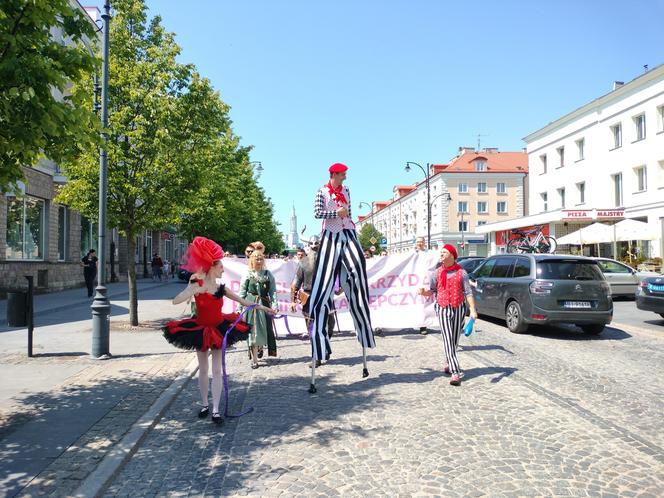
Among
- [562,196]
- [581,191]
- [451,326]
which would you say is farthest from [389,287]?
[562,196]

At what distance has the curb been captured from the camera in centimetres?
335

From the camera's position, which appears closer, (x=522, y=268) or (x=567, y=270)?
(x=567, y=270)

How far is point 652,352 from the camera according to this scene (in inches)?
332

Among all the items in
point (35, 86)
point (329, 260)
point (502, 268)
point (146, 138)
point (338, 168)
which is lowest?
point (502, 268)

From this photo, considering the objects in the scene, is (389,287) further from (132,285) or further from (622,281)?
(622,281)

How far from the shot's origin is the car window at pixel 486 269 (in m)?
12.2

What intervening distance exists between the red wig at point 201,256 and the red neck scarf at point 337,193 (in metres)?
1.57

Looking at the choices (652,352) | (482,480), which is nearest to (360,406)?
(482,480)

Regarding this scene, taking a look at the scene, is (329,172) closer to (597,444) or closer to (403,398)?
(403,398)

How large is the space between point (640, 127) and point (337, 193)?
31.1 meters

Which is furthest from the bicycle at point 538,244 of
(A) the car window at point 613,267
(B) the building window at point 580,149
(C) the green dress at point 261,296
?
(C) the green dress at point 261,296

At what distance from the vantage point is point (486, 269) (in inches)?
492

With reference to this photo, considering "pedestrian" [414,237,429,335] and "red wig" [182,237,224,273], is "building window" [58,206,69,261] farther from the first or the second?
"red wig" [182,237,224,273]

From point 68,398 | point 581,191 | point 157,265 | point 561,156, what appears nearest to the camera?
point 68,398
